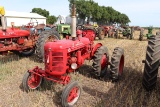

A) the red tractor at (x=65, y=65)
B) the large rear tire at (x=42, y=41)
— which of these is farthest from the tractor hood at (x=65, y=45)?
the large rear tire at (x=42, y=41)

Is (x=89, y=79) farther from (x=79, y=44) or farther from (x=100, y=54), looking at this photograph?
(x=79, y=44)

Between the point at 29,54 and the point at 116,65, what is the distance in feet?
15.6

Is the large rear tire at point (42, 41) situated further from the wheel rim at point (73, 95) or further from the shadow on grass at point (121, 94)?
the wheel rim at point (73, 95)

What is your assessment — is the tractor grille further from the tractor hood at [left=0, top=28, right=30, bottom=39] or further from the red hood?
the tractor hood at [left=0, top=28, right=30, bottom=39]

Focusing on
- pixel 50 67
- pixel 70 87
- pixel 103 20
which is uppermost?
pixel 103 20

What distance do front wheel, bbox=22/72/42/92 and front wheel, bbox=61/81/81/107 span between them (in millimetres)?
1065

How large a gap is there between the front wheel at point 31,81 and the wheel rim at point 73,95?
1061 mm

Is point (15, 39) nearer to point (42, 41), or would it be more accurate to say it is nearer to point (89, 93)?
point (42, 41)

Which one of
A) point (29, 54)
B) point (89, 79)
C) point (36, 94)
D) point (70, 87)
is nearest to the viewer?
point (70, 87)

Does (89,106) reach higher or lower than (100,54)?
lower

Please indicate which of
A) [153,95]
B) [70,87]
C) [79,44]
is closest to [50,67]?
[70,87]

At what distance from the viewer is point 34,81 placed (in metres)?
Answer: 4.68

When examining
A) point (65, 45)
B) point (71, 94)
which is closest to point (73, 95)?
point (71, 94)

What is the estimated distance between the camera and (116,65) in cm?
515
